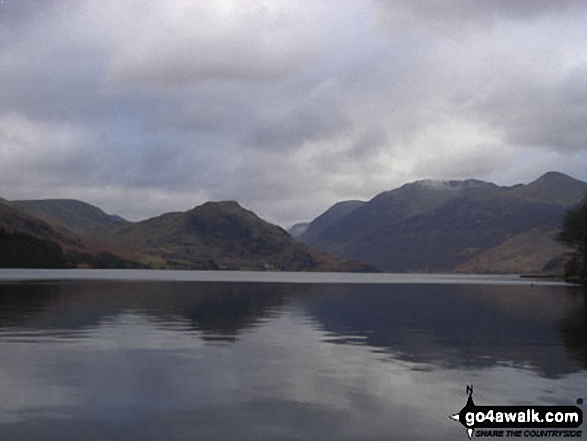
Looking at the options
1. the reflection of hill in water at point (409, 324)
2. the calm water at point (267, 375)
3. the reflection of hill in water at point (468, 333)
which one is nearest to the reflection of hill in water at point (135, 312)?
the reflection of hill in water at point (409, 324)

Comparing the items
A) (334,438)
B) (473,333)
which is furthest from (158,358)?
(473,333)

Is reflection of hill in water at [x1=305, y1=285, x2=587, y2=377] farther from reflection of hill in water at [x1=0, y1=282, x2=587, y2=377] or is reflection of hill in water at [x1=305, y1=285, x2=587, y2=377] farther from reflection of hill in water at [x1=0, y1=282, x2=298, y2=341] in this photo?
reflection of hill in water at [x1=0, y1=282, x2=298, y2=341]

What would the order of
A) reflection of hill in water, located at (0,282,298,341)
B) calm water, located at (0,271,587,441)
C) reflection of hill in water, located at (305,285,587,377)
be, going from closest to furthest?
calm water, located at (0,271,587,441) → reflection of hill in water, located at (305,285,587,377) → reflection of hill in water, located at (0,282,298,341)

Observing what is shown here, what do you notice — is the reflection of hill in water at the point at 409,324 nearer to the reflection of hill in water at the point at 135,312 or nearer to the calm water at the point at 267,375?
the reflection of hill in water at the point at 135,312

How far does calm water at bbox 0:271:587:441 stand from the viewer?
83.9 feet

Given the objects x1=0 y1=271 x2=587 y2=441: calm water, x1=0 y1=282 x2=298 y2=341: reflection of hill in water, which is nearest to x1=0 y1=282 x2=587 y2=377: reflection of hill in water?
x1=0 y1=282 x2=298 y2=341: reflection of hill in water

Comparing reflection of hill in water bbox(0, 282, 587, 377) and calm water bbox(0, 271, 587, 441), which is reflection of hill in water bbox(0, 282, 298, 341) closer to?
reflection of hill in water bbox(0, 282, 587, 377)

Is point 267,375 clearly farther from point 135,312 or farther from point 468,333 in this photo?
point 135,312

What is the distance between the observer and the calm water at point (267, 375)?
2558 centimetres

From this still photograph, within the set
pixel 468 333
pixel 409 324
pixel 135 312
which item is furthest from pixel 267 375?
pixel 135 312

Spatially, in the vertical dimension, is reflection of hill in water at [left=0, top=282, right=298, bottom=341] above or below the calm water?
above

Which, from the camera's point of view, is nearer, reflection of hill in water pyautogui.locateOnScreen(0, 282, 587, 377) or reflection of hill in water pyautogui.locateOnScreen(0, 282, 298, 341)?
reflection of hill in water pyautogui.locateOnScreen(0, 282, 587, 377)

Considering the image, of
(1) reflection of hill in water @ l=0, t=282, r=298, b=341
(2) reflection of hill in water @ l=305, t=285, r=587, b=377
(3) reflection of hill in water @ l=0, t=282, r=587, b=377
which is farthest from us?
(1) reflection of hill in water @ l=0, t=282, r=298, b=341

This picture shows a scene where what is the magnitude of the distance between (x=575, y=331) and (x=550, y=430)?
38612 millimetres
